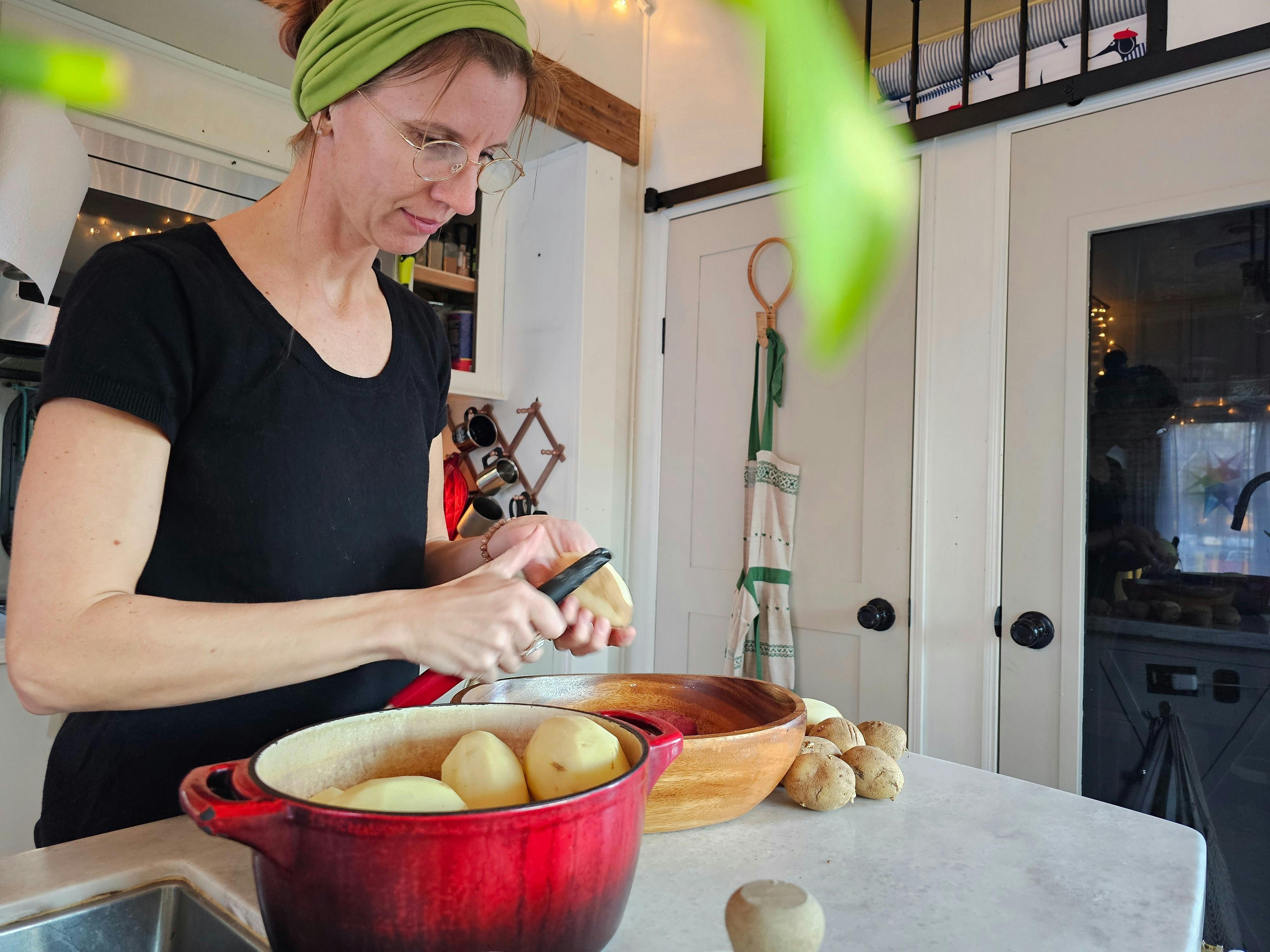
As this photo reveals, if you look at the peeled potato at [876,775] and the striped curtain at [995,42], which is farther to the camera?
the striped curtain at [995,42]

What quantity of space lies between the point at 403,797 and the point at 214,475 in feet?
1.58

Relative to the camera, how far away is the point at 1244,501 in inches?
62.5

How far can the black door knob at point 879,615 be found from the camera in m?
2.02

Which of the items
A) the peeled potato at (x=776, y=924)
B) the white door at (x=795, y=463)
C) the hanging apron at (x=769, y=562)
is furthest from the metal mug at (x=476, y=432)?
the peeled potato at (x=776, y=924)

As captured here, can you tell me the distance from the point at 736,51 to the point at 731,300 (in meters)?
0.72

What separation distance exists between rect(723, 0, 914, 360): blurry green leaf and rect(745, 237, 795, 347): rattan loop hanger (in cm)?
3

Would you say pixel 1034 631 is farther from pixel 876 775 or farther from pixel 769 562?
pixel 876 775

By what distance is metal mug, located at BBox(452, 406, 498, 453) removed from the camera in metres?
2.65

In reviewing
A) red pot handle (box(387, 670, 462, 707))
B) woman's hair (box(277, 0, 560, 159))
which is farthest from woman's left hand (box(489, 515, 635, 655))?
woman's hair (box(277, 0, 560, 159))

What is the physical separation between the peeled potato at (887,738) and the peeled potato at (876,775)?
6 centimetres

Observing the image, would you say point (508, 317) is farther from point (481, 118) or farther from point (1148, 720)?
point (1148, 720)

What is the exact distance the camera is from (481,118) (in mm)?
895

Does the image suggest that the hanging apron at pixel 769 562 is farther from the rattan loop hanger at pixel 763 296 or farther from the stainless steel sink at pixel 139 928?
the stainless steel sink at pixel 139 928

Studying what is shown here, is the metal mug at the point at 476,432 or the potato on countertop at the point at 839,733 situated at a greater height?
the metal mug at the point at 476,432
